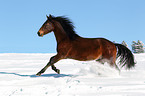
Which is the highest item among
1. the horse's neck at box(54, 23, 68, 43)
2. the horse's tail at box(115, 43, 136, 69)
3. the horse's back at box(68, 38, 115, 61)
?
the horse's neck at box(54, 23, 68, 43)

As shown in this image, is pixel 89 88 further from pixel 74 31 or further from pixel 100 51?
pixel 74 31

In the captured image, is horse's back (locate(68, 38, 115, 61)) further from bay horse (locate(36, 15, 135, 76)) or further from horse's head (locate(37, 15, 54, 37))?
horse's head (locate(37, 15, 54, 37))

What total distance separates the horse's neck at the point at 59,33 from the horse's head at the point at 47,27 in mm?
144

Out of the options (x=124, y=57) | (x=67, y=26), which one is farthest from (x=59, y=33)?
(x=124, y=57)

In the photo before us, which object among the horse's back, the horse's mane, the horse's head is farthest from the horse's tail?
the horse's head

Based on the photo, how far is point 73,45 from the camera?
17.7ft

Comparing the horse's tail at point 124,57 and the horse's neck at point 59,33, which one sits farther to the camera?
the horse's tail at point 124,57

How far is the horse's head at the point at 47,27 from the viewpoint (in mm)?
5719

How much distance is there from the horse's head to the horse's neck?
14 centimetres

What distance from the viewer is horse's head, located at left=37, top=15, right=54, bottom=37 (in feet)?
18.8

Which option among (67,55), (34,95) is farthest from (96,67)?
(34,95)

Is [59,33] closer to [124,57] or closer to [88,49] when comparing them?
[88,49]

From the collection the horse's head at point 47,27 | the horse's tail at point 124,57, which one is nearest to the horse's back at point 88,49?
the horse's tail at point 124,57

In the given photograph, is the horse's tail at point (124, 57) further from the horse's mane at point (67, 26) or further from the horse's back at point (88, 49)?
the horse's mane at point (67, 26)
